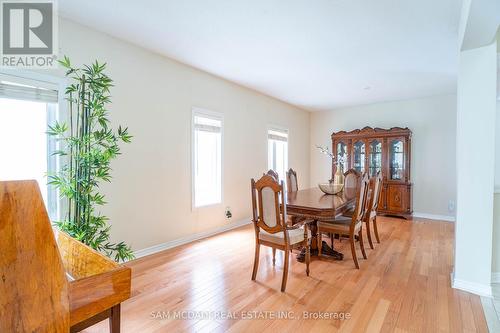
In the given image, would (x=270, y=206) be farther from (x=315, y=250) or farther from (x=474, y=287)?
(x=474, y=287)

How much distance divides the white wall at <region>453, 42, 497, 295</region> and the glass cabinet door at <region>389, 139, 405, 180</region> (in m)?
3.11

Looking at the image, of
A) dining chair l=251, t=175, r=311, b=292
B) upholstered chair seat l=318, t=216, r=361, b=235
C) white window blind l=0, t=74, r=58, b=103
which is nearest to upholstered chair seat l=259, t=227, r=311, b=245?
dining chair l=251, t=175, r=311, b=292

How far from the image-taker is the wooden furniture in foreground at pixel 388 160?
16.8ft

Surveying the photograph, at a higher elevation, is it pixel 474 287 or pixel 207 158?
pixel 207 158

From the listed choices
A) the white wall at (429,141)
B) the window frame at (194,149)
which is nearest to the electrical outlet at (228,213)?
the window frame at (194,149)

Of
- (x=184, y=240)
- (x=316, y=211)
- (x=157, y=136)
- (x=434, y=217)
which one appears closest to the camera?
(x=316, y=211)

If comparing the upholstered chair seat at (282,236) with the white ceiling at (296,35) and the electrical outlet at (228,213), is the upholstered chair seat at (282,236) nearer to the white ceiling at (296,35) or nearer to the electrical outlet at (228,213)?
the electrical outlet at (228,213)

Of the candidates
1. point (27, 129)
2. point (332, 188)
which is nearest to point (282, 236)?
point (332, 188)

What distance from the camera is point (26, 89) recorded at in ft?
7.33

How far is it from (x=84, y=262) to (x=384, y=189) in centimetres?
553

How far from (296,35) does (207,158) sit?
2177 mm

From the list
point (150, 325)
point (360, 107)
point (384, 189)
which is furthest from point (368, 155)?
point (150, 325)

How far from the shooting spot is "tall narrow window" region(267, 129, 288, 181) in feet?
17.9

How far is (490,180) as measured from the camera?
7.20ft
